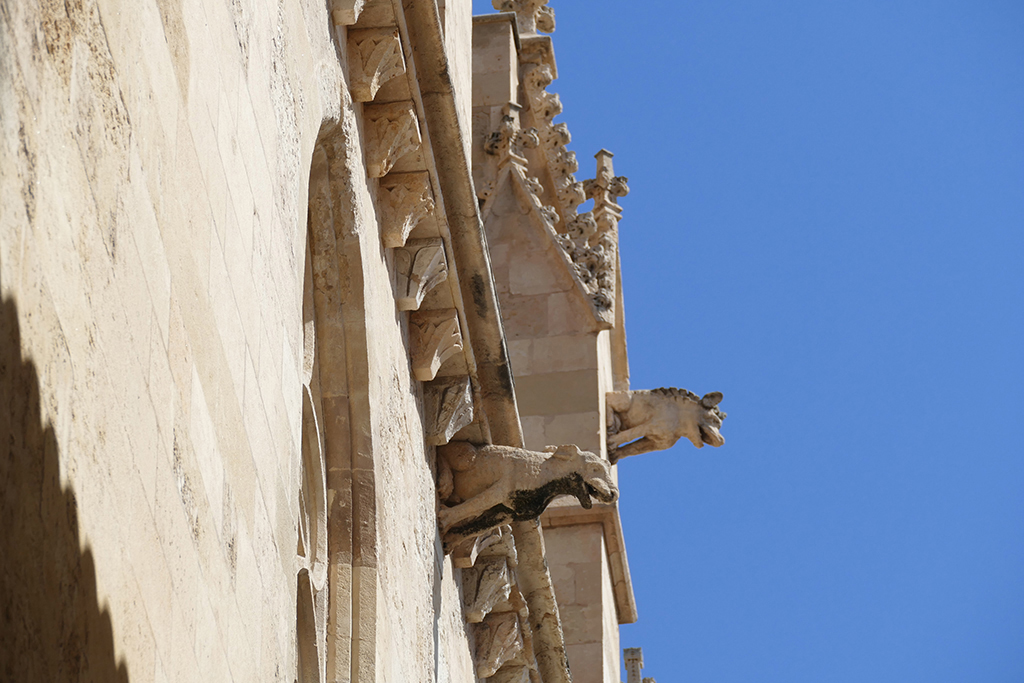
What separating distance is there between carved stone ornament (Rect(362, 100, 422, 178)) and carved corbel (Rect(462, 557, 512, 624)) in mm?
3009

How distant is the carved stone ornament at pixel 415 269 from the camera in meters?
7.39

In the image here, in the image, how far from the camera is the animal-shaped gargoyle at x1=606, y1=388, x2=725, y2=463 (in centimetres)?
1338

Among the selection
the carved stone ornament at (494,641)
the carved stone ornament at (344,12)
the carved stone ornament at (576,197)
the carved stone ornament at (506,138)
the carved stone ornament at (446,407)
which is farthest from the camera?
the carved stone ornament at (576,197)

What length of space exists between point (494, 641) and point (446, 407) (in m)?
2.22

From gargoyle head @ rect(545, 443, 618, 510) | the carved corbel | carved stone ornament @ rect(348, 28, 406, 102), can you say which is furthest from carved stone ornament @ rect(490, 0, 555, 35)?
carved stone ornament @ rect(348, 28, 406, 102)

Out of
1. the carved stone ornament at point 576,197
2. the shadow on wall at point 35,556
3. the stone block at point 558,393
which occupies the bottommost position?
the shadow on wall at point 35,556

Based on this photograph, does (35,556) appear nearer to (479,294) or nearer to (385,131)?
(385,131)

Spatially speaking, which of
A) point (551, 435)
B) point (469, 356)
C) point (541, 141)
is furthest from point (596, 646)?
point (469, 356)

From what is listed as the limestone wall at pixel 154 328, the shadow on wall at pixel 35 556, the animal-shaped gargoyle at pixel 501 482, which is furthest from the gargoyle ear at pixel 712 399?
the shadow on wall at pixel 35 556

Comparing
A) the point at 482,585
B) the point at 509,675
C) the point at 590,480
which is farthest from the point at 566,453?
the point at 509,675

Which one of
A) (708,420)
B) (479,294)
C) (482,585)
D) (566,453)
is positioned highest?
(708,420)

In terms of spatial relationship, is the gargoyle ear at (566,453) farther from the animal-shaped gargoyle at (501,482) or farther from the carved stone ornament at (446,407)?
the carved stone ornament at (446,407)

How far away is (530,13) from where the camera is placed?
15250 millimetres

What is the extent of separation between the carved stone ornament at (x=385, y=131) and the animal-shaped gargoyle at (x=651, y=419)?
22.3ft
